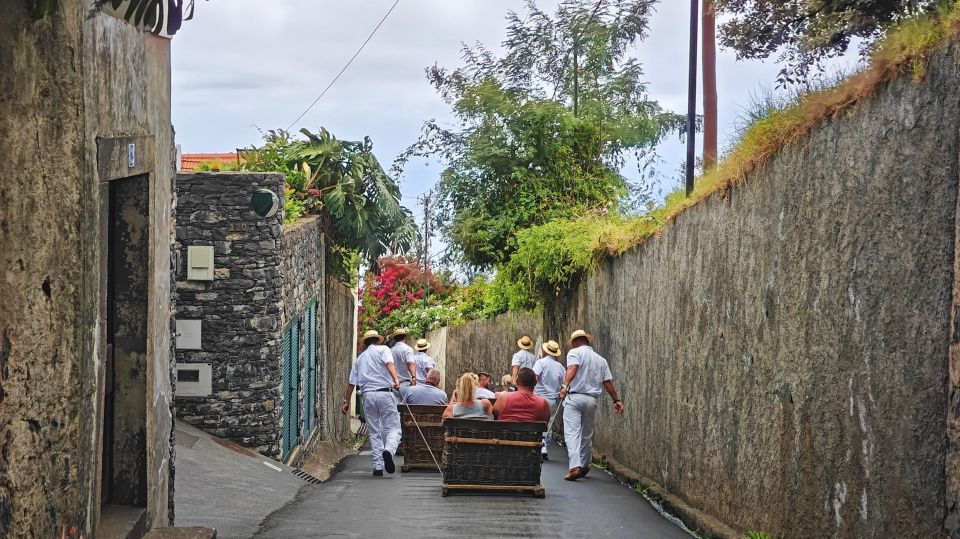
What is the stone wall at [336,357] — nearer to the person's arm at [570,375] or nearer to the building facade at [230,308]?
the building facade at [230,308]

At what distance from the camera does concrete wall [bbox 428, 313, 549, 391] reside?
79.8 ft

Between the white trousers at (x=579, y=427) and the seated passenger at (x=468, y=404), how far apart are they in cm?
114

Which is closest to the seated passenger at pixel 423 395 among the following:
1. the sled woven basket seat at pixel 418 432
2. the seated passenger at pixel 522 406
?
the sled woven basket seat at pixel 418 432

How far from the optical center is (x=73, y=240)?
487 cm

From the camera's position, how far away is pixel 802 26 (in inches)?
404

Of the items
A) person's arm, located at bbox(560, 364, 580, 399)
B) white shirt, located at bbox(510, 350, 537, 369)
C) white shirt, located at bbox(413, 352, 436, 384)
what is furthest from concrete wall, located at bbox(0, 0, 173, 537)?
white shirt, located at bbox(413, 352, 436, 384)

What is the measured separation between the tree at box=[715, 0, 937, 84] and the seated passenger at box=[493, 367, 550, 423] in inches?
153

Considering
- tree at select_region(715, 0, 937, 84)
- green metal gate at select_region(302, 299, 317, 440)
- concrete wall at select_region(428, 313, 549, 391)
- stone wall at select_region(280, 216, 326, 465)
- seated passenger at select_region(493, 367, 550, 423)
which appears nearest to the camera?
tree at select_region(715, 0, 937, 84)

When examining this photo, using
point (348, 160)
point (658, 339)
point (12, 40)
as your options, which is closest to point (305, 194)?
point (348, 160)

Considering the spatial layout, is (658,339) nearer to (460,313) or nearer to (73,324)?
(73,324)

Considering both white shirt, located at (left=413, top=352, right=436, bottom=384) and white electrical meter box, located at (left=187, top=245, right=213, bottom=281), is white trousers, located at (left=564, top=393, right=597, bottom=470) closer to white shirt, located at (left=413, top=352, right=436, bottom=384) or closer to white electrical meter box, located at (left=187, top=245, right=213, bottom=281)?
white electrical meter box, located at (left=187, top=245, right=213, bottom=281)

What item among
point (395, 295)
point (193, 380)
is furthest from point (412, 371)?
point (395, 295)

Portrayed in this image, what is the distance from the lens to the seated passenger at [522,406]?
485 inches

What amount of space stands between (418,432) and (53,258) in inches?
411
